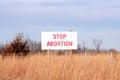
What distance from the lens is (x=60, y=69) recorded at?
1678cm

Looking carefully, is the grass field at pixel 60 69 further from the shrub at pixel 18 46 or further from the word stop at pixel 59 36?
the shrub at pixel 18 46

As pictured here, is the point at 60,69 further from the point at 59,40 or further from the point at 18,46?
the point at 18,46

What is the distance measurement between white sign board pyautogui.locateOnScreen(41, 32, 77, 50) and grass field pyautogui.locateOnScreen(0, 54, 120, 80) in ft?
18.3

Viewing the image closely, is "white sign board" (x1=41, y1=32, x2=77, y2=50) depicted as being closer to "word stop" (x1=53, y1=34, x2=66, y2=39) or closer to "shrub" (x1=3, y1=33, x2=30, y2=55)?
"word stop" (x1=53, y1=34, x2=66, y2=39)

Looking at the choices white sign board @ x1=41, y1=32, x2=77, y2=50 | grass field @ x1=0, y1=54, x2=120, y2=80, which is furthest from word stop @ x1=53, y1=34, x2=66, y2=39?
grass field @ x1=0, y1=54, x2=120, y2=80

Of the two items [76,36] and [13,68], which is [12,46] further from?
[13,68]

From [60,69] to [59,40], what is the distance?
31.6 feet

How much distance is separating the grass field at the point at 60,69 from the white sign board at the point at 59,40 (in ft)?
18.3

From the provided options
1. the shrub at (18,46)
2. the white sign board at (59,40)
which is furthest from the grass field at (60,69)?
the shrub at (18,46)

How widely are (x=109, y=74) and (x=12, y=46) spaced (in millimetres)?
20295

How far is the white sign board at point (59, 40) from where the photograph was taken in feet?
85.9

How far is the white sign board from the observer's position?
2619 centimetres

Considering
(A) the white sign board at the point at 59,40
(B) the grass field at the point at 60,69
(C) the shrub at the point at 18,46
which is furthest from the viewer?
(C) the shrub at the point at 18,46

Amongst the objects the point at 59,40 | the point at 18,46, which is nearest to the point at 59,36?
the point at 59,40
